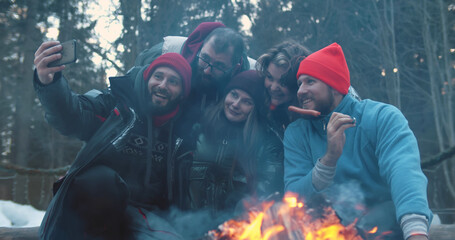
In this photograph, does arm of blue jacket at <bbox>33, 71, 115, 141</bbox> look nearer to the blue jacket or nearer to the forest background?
the blue jacket

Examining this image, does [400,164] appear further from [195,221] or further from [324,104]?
[195,221]

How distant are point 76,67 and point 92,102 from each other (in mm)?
6776

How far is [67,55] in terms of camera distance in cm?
223

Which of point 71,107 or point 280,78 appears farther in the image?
point 280,78

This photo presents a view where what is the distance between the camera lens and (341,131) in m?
2.09

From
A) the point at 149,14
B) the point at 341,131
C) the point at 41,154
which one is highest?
the point at 149,14

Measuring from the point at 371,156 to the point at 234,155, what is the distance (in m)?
1.11

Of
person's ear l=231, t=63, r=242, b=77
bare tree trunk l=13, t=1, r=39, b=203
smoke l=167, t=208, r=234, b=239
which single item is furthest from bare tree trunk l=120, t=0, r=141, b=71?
smoke l=167, t=208, r=234, b=239

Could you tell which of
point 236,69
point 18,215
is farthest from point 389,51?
point 18,215

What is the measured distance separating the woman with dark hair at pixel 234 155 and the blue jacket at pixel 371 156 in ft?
1.41

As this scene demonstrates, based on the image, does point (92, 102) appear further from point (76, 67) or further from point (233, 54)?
point (76, 67)

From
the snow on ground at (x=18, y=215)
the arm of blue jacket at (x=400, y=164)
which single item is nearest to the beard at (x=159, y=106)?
the arm of blue jacket at (x=400, y=164)

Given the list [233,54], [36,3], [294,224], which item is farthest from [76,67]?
[294,224]

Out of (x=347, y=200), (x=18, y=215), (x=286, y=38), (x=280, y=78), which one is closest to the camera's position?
(x=347, y=200)
